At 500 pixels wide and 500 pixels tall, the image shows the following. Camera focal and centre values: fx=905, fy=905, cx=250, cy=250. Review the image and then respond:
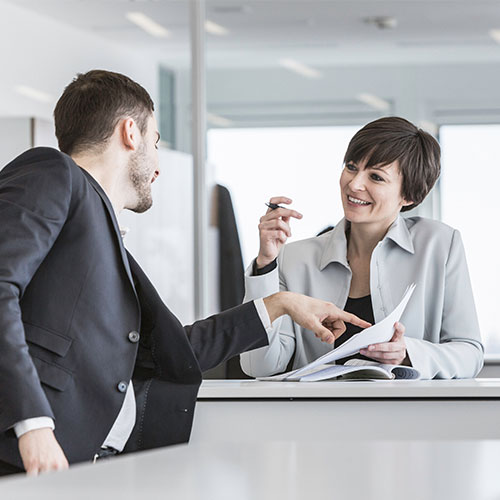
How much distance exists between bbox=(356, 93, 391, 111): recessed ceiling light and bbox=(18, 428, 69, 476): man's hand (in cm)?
371

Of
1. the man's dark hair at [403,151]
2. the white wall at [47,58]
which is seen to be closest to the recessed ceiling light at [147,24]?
the white wall at [47,58]

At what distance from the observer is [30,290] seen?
158 cm

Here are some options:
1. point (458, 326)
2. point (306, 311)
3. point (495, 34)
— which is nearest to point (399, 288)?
point (458, 326)

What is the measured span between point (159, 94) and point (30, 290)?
139 inches

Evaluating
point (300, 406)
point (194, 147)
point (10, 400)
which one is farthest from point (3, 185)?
point (194, 147)

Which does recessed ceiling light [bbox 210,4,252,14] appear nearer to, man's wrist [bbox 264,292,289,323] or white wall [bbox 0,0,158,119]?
white wall [bbox 0,0,158,119]

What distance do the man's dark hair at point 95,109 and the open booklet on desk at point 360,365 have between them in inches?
25.3

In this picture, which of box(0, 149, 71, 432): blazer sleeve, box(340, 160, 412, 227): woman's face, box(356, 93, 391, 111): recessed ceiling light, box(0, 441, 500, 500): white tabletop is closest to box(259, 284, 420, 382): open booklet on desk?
box(340, 160, 412, 227): woman's face

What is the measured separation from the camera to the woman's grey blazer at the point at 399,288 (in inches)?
95.3

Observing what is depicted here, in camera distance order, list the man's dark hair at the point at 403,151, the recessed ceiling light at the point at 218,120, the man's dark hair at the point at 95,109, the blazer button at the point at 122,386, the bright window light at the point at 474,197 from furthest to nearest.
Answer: the recessed ceiling light at the point at 218,120, the bright window light at the point at 474,197, the man's dark hair at the point at 403,151, the man's dark hair at the point at 95,109, the blazer button at the point at 122,386

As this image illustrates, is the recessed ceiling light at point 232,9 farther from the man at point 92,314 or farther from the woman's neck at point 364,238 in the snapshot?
the man at point 92,314

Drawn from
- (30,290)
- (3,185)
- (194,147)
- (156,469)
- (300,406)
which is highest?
(194,147)

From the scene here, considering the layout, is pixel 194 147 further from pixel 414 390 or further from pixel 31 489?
pixel 31 489

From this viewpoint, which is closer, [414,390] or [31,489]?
[31,489]
